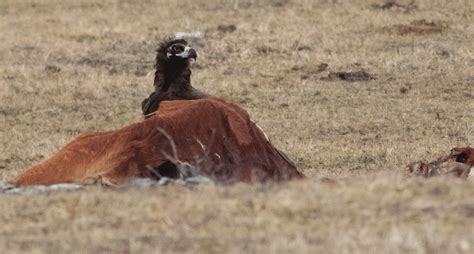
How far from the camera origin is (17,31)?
2414cm

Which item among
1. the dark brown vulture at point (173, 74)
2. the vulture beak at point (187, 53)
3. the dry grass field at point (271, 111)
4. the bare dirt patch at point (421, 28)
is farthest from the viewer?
the bare dirt patch at point (421, 28)

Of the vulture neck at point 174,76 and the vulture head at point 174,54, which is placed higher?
the vulture head at point 174,54

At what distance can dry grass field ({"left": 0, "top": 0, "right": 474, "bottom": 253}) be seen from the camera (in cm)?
543

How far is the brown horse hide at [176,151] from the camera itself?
299 inches

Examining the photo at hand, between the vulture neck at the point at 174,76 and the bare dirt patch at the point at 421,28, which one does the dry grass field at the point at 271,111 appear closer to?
the bare dirt patch at the point at 421,28

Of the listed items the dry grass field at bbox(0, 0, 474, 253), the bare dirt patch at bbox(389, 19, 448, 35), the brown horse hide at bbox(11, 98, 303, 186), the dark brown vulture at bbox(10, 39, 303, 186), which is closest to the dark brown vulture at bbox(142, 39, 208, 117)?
the dry grass field at bbox(0, 0, 474, 253)

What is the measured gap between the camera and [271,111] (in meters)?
16.5

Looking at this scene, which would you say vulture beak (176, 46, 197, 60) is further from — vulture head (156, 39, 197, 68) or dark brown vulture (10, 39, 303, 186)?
dark brown vulture (10, 39, 303, 186)

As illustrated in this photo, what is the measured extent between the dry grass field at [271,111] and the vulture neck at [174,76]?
152 centimetres

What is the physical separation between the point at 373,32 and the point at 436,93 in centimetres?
512

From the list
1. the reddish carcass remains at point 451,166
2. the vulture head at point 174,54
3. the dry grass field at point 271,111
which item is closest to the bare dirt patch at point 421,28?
the dry grass field at point 271,111

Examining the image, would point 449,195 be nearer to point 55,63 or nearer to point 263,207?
point 263,207

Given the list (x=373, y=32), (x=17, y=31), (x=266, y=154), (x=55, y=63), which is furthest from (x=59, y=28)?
(x=266, y=154)

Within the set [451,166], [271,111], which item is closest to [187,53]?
[451,166]
